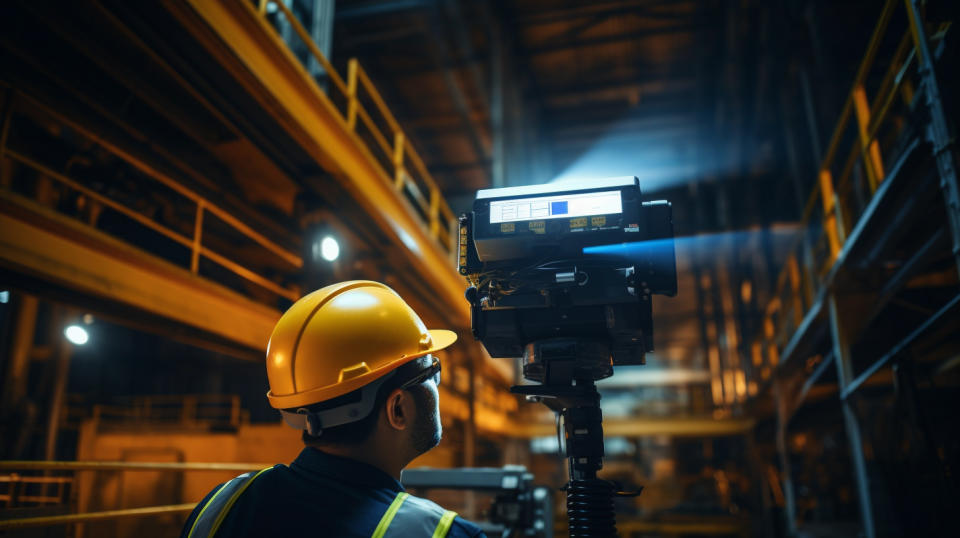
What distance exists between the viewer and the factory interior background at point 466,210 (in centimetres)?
476

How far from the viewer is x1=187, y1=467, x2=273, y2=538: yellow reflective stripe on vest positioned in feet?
4.94

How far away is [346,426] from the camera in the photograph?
1.65 m

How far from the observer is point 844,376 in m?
6.52

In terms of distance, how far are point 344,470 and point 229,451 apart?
48.7ft

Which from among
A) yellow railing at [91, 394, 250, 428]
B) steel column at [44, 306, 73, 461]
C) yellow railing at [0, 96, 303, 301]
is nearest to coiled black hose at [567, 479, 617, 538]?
yellow railing at [0, 96, 303, 301]

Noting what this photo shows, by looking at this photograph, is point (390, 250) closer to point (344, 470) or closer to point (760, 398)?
point (344, 470)

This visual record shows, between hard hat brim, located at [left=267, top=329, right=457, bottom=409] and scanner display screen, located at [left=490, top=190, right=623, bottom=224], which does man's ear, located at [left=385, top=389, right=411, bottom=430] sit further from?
scanner display screen, located at [left=490, top=190, right=623, bottom=224]

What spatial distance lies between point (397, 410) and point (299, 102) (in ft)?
14.8

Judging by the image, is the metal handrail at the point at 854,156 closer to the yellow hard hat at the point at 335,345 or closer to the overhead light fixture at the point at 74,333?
the yellow hard hat at the point at 335,345

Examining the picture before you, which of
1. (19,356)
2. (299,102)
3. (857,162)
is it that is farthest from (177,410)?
(857,162)

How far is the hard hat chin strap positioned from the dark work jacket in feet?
0.22

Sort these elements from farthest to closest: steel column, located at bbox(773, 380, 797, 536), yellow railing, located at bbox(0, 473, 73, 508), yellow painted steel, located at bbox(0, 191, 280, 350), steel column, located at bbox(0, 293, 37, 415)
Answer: steel column, located at bbox(773, 380, 797, 536)
steel column, located at bbox(0, 293, 37, 415)
yellow railing, located at bbox(0, 473, 73, 508)
yellow painted steel, located at bbox(0, 191, 280, 350)

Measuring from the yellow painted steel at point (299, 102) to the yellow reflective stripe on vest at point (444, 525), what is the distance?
13.1ft

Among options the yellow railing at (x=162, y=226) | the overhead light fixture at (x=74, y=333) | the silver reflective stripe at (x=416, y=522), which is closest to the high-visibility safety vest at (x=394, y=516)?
the silver reflective stripe at (x=416, y=522)
